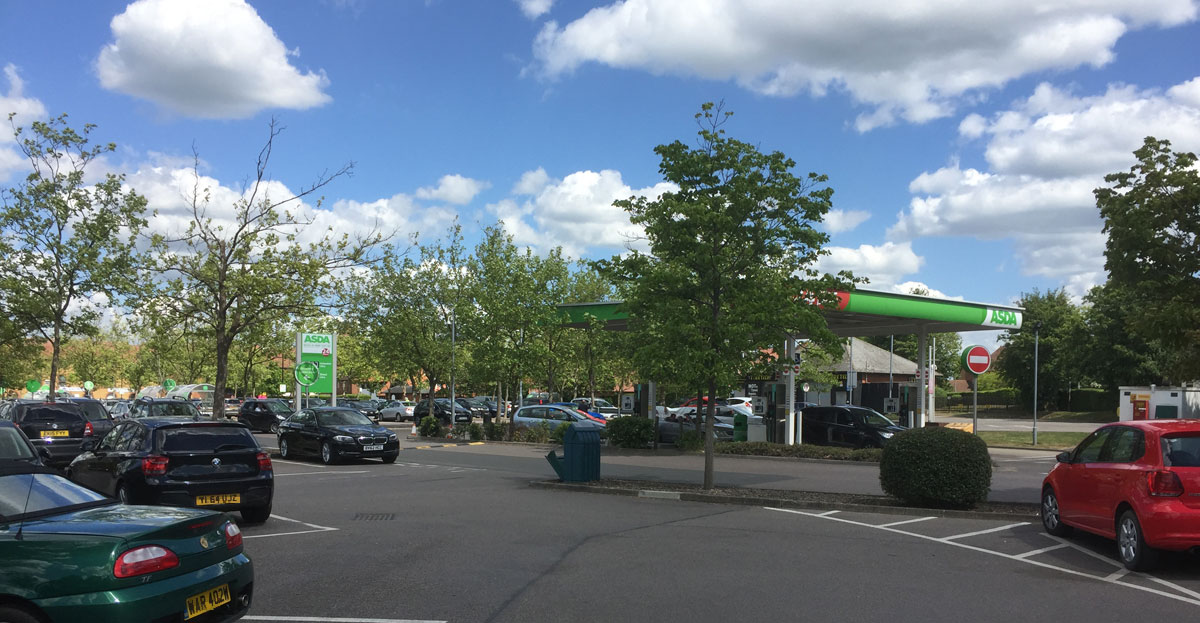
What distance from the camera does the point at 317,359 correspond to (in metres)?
32.2

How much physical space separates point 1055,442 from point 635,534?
80.5 ft

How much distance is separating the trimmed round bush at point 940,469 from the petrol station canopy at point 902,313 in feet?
30.3

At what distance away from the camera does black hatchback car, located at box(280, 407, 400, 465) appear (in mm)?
21422

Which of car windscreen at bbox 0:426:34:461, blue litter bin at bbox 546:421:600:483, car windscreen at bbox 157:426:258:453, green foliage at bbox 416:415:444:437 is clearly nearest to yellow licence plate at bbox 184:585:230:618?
car windscreen at bbox 0:426:34:461

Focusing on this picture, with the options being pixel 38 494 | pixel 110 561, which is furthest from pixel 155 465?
pixel 110 561

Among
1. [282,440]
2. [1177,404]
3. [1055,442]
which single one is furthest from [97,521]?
[1055,442]

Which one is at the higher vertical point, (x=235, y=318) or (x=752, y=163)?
(x=752, y=163)

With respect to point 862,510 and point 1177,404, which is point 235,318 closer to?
point 862,510

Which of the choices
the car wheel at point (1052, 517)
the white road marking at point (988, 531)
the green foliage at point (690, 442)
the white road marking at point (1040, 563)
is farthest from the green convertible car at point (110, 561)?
the green foliage at point (690, 442)

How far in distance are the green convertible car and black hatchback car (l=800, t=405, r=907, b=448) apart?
19824 mm

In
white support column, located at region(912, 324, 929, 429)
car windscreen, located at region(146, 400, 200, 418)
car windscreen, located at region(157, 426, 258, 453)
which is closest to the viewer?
car windscreen, located at region(157, 426, 258, 453)

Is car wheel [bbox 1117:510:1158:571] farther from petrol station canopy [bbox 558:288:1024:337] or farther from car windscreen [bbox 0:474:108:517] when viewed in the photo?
petrol station canopy [bbox 558:288:1024:337]

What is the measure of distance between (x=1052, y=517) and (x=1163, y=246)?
237 inches

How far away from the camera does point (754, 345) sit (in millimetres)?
14961
